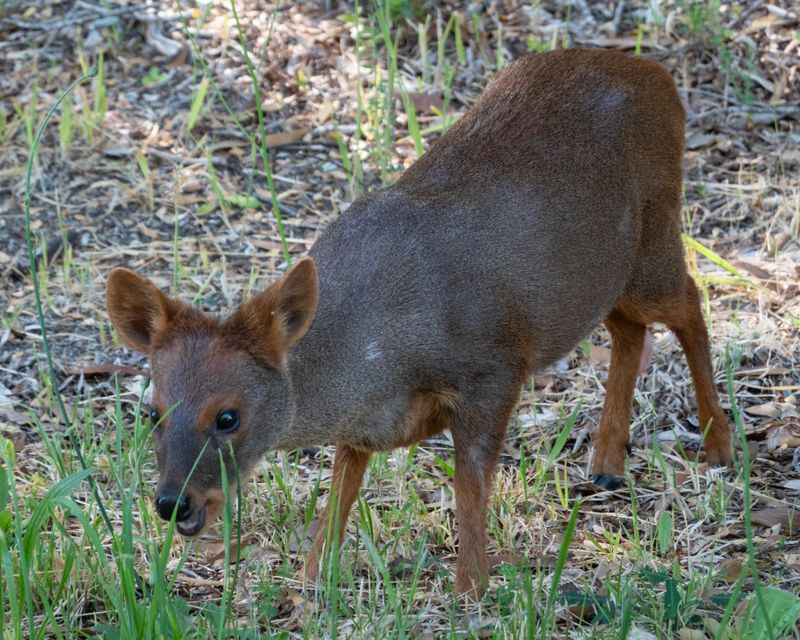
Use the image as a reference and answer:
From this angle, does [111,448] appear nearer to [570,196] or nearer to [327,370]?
[327,370]

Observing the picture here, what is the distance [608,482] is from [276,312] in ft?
6.52

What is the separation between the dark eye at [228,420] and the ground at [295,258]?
1.02 feet

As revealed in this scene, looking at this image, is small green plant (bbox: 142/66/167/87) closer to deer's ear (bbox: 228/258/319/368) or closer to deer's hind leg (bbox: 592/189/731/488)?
deer's hind leg (bbox: 592/189/731/488)

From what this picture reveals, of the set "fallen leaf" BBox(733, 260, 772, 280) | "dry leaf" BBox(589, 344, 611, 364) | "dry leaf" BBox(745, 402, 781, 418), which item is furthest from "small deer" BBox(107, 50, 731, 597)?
"fallen leaf" BBox(733, 260, 772, 280)

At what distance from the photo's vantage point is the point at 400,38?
28.1ft

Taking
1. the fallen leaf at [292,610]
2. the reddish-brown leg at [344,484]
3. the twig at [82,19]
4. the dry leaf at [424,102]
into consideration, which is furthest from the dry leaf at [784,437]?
the twig at [82,19]

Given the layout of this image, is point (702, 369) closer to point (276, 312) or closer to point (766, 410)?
point (766, 410)

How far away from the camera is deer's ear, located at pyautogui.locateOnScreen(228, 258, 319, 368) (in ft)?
14.0

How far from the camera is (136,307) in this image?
4.41 metres

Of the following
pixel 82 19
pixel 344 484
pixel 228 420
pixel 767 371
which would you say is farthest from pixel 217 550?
pixel 82 19

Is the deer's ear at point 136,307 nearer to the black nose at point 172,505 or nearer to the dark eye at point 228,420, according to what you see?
the dark eye at point 228,420

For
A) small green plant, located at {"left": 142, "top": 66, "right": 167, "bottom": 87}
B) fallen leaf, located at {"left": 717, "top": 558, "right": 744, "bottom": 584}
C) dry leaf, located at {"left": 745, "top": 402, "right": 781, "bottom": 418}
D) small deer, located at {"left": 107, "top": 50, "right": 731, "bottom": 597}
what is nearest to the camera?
small deer, located at {"left": 107, "top": 50, "right": 731, "bottom": 597}

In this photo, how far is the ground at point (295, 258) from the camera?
4.14 m

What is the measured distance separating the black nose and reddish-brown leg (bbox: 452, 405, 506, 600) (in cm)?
117
